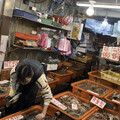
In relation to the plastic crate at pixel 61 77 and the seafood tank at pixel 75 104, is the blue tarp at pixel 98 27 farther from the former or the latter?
the seafood tank at pixel 75 104

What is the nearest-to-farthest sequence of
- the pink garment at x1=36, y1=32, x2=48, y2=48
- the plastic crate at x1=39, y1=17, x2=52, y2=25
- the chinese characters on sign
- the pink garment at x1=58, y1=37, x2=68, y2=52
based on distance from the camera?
the chinese characters on sign < the plastic crate at x1=39, y1=17, x2=52, y2=25 < the pink garment at x1=36, y1=32, x2=48, y2=48 < the pink garment at x1=58, y1=37, x2=68, y2=52

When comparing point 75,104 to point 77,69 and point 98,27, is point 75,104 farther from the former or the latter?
point 98,27

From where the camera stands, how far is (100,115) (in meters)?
2.61

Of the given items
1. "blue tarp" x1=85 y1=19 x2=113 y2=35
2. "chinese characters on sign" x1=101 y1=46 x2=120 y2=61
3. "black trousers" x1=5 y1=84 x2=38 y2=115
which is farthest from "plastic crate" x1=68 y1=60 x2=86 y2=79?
"black trousers" x1=5 y1=84 x2=38 y2=115

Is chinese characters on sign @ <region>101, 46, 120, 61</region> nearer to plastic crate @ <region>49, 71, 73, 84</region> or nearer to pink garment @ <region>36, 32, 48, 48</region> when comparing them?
plastic crate @ <region>49, 71, 73, 84</region>

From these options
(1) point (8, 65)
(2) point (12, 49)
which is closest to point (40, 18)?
(2) point (12, 49)

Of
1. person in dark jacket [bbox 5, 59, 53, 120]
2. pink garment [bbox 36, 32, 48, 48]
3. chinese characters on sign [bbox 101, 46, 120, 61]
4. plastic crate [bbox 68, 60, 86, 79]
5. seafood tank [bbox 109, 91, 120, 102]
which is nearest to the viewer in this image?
person in dark jacket [bbox 5, 59, 53, 120]

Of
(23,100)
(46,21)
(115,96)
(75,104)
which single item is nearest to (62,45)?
(46,21)

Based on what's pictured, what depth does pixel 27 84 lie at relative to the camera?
2.22 m

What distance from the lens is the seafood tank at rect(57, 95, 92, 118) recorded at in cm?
258

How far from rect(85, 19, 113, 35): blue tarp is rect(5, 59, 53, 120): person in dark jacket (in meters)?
3.94

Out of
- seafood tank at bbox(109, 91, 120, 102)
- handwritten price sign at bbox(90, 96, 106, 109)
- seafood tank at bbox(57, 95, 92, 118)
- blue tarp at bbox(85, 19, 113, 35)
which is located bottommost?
seafood tank at bbox(57, 95, 92, 118)

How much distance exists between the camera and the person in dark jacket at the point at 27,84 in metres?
1.82

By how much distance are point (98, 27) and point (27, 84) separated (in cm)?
434
